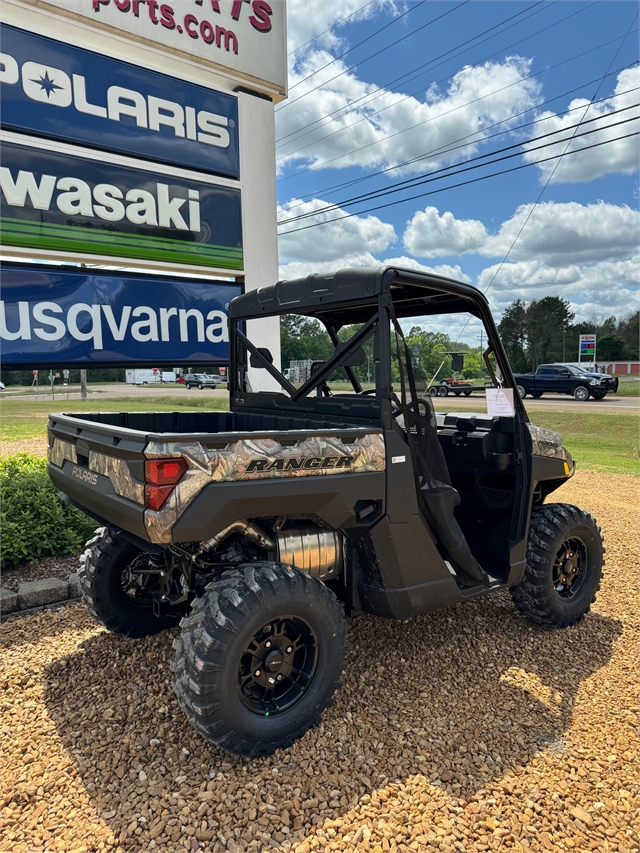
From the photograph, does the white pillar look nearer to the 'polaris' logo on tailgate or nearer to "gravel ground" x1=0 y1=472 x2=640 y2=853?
the 'polaris' logo on tailgate

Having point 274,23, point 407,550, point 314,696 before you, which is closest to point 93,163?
point 274,23

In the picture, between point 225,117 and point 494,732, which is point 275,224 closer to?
point 225,117

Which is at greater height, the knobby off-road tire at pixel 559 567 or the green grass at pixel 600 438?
the knobby off-road tire at pixel 559 567

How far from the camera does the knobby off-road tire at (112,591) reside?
351 centimetres

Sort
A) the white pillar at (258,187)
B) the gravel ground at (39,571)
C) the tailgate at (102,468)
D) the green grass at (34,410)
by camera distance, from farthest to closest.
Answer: the green grass at (34,410)
the white pillar at (258,187)
the gravel ground at (39,571)
the tailgate at (102,468)

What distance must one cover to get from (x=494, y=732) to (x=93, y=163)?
5778mm

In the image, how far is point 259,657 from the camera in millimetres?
2664

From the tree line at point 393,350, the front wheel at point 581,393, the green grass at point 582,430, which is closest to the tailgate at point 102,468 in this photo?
the tree line at point 393,350

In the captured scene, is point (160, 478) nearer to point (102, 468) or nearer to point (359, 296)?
point (102, 468)

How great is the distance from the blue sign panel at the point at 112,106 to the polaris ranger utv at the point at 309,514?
10.2ft

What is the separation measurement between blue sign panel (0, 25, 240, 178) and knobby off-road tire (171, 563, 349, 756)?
493 cm

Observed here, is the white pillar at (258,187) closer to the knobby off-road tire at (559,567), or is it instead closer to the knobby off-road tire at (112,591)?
the knobby off-road tire at (112,591)

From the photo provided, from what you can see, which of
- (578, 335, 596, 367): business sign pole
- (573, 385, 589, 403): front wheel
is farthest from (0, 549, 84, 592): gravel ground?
(578, 335, 596, 367): business sign pole

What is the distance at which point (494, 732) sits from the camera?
2.79m
